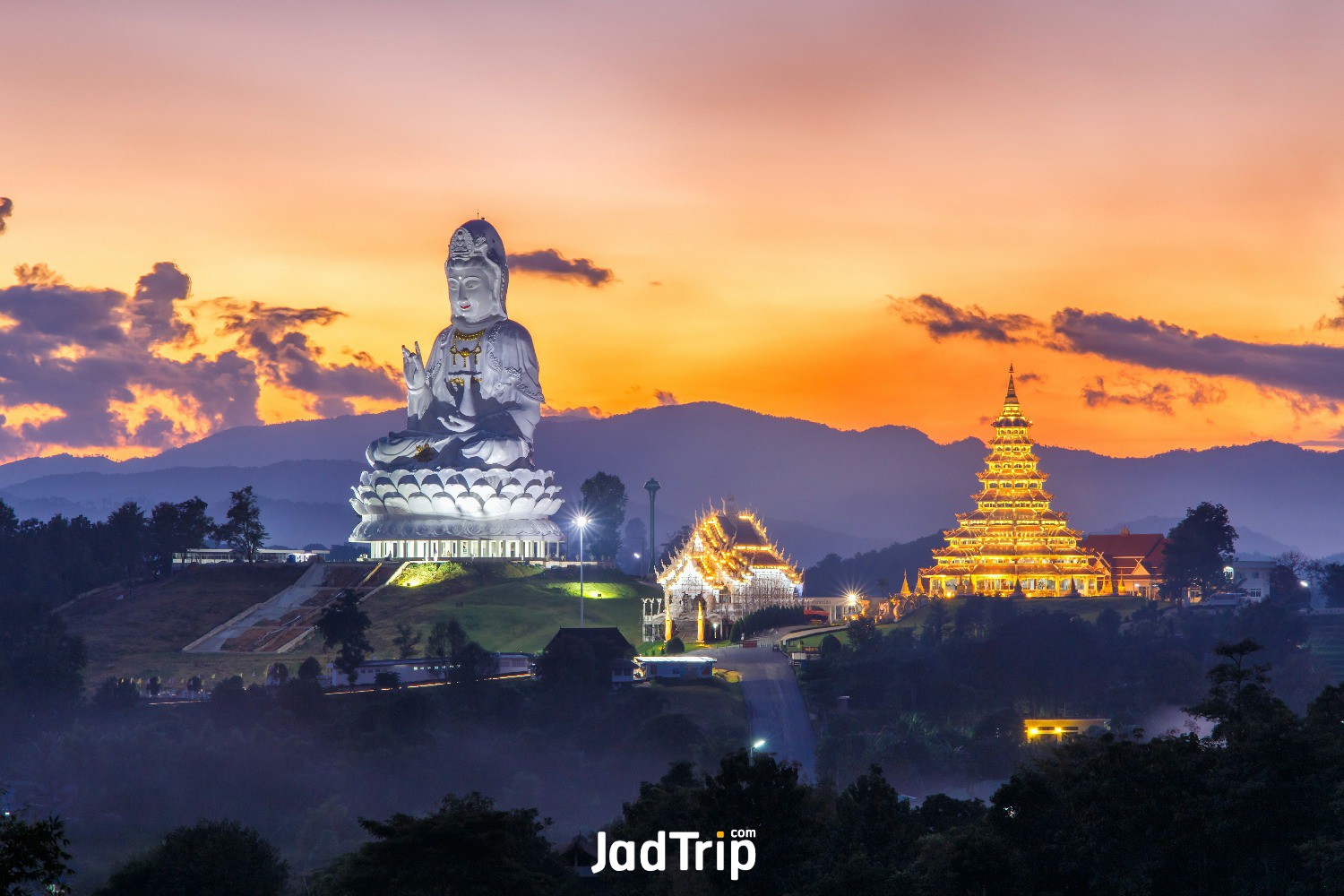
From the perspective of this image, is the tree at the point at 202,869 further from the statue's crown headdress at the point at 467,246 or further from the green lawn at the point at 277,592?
the statue's crown headdress at the point at 467,246

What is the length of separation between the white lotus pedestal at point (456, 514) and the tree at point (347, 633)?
12660 millimetres

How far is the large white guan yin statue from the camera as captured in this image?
7694 centimetres

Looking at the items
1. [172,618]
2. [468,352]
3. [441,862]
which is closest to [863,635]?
[468,352]

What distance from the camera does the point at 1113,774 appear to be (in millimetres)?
35000

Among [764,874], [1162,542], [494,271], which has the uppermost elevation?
[494,271]

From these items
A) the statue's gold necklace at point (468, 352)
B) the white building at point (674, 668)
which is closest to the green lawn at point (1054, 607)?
Result: the white building at point (674, 668)

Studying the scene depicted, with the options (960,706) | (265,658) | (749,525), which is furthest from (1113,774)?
(749,525)

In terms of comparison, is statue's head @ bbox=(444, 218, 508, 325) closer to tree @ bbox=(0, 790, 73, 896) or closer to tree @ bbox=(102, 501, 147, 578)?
tree @ bbox=(102, 501, 147, 578)

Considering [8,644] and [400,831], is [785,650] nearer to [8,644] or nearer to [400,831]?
[8,644]

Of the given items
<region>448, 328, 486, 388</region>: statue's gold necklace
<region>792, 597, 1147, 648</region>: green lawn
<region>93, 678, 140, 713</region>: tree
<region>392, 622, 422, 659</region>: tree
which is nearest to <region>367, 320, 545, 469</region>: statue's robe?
<region>448, 328, 486, 388</region>: statue's gold necklace

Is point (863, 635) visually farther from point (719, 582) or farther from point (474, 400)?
point (474, 400)

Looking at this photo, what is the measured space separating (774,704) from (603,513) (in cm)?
3814

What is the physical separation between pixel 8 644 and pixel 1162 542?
4904 centimetres

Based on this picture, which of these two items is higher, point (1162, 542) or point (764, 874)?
point (1162, 542)
